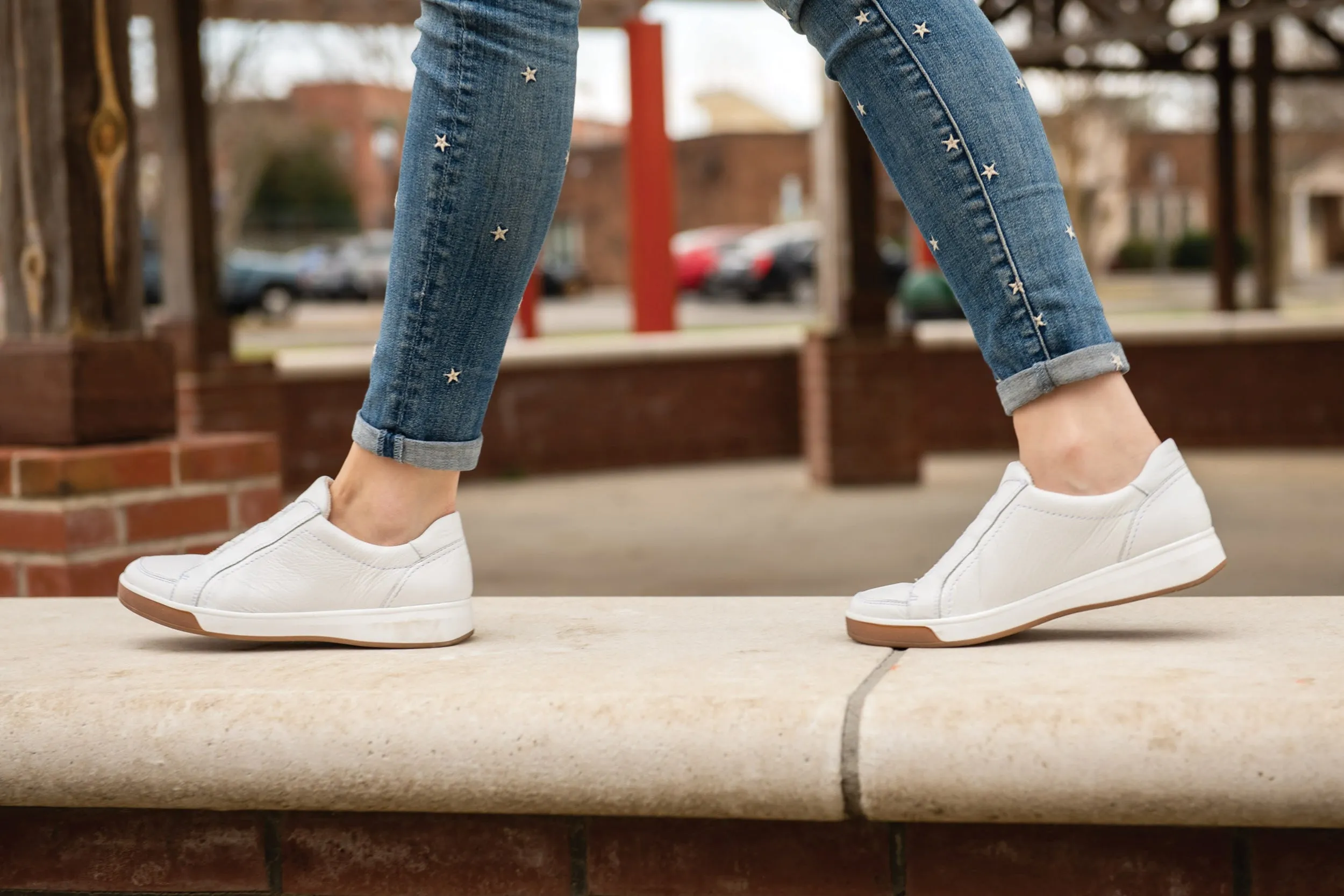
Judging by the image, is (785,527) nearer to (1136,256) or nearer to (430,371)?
(430,371)

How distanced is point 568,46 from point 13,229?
65.9 inches

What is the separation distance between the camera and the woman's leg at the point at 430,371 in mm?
1339

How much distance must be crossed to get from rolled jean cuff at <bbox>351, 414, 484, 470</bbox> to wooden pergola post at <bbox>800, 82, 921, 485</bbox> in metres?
5.54

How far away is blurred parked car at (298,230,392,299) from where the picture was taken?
27641mm

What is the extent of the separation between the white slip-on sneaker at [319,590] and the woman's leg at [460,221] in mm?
45

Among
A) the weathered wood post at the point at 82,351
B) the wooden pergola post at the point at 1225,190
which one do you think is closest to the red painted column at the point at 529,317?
the wooden pergola post at the point at 1225,190

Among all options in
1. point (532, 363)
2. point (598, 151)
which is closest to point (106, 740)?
point (532, 363)

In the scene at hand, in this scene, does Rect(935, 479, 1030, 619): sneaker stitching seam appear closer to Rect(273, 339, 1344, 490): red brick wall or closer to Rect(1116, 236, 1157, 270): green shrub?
Rect(273, 339, 1344, 490): red brick wall

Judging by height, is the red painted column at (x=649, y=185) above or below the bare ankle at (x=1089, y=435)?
above

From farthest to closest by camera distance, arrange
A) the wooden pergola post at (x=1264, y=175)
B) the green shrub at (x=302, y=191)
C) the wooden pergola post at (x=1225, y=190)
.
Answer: the green shrub at (x=302, y=191)
the wooden pergola post at (x=1264, y=175)
the wooden pergola post at (x=1225, y=190)

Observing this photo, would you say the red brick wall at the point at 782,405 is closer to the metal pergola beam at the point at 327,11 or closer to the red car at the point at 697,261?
the metal pergola beam at the point at 327,11

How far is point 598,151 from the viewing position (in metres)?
42.6

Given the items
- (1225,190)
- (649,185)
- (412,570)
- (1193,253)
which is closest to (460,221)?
(412,570)

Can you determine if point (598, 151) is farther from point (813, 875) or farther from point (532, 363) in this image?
point (813, 875)
